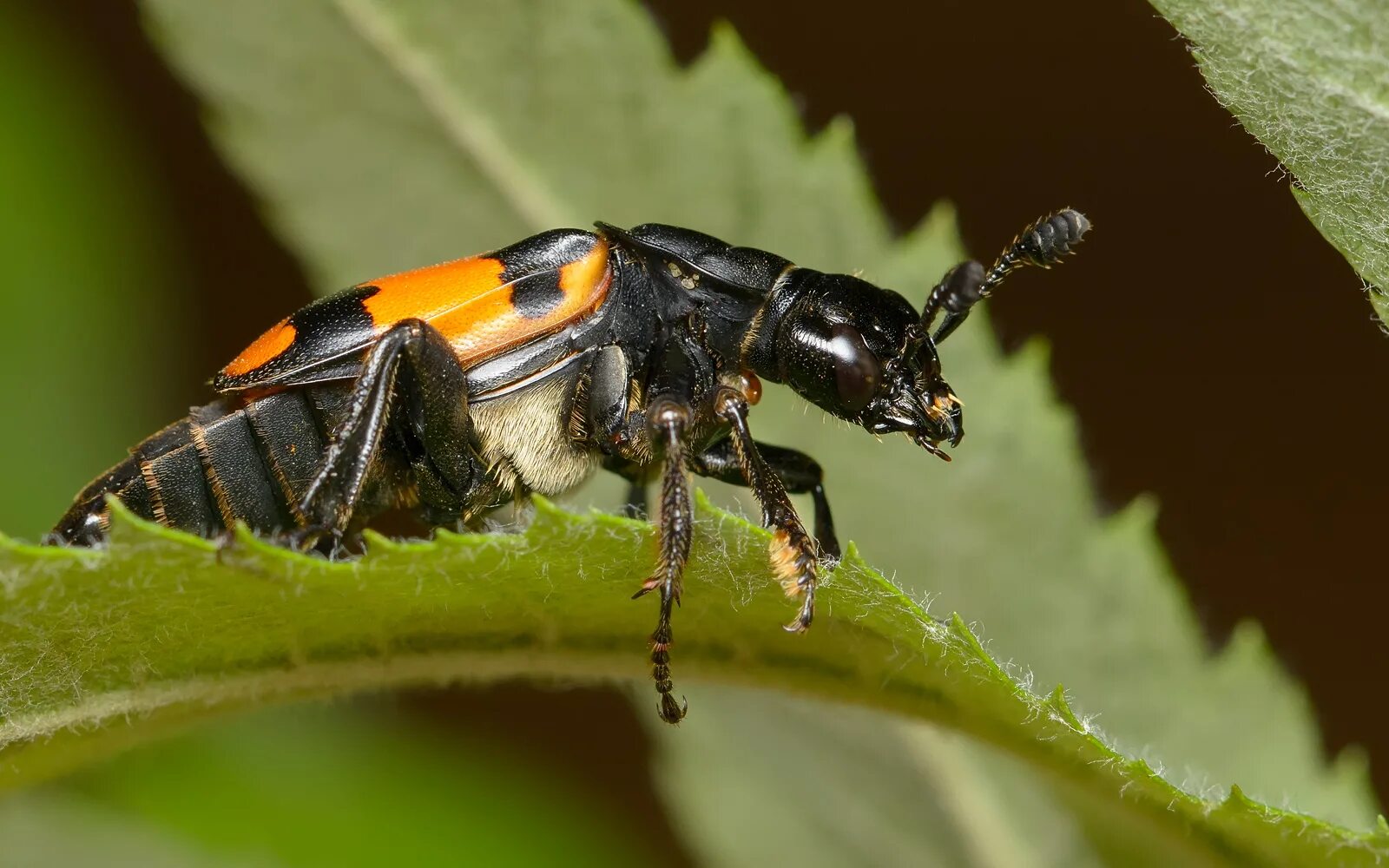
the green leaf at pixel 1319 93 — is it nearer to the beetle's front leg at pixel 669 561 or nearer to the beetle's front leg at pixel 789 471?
the beetle's front leg at pixel 669 561

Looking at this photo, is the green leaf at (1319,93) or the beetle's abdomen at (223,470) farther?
the beetle's abdomen at (223,470)

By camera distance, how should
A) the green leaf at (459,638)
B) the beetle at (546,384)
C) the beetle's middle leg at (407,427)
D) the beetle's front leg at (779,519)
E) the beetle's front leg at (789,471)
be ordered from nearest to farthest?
the green leaf at (459,638) < the beetle's front leg at (779,519) < the beetle's middle leg at (407,427) < the beetle at (546,384) < the beetle's front leg at (789,471)

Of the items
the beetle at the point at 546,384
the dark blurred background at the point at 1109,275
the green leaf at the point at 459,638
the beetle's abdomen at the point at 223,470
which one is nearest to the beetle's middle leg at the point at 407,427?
the beetle at the point at 546,384

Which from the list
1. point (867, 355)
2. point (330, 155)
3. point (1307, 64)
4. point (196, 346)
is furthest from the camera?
point (196, 346)

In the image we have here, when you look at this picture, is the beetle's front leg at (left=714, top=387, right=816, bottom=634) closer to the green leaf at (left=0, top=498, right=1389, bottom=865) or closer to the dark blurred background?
the green leaf at (left=0, top=498, right=1389, bottom=865)

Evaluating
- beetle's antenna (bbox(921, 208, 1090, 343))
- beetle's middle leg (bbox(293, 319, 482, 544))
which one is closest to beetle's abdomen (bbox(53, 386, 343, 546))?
beetle's middle leg (bbox(293, 319, 482, 544))

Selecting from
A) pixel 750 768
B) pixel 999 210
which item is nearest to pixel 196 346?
pixel 750 768

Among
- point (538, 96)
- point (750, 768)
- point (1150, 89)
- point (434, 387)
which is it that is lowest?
point (750, 768)

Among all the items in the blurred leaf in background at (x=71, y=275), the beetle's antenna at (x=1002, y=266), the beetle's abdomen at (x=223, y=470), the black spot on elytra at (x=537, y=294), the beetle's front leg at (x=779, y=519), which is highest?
the beetle's antenna at (x=1002, y=266)

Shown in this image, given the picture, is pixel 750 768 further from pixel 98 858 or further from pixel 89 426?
pixel 89 426
